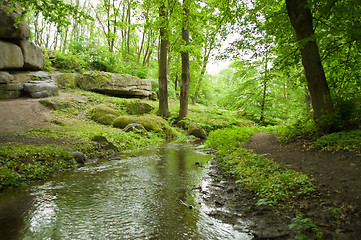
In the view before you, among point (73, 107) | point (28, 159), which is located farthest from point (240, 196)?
point (73, 107)

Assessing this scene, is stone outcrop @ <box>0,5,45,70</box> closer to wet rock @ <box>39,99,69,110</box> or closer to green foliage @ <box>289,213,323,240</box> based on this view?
wet rock @ <box>39,99,69,110</box>

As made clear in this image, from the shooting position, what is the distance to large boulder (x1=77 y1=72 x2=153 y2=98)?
1764 cm

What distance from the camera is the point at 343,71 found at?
7.82m

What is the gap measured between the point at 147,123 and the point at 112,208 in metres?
9.70

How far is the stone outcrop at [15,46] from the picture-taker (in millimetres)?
12211

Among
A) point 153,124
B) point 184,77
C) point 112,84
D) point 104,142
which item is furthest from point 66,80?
point 104,142

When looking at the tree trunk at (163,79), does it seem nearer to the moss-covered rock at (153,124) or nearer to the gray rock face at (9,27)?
the moss-covered rock at (153,124)

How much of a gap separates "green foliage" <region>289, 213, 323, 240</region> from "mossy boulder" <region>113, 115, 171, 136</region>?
1083cm

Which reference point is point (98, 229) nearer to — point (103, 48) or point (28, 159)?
point (28, 159)

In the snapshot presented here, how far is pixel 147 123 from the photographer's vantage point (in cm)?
1338

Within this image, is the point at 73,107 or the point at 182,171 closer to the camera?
the point at 182,171

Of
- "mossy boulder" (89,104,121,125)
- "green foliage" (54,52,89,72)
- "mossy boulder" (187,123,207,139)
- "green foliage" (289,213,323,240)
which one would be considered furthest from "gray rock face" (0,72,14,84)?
"green foliage" (289,213,323,240)

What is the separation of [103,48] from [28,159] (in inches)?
736

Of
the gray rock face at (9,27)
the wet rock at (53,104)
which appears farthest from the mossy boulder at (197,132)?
the gray rock face at (9,27)
